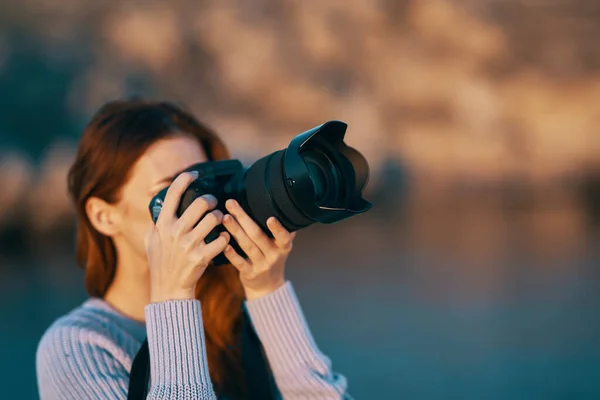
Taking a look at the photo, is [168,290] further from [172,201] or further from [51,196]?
[51,196]

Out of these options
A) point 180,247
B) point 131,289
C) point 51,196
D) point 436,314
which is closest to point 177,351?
point 180,247

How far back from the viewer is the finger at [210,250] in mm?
759

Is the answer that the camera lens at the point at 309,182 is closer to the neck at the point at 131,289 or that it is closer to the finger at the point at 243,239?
the finger at the point at 243,239

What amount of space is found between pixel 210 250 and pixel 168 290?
7 centimetres

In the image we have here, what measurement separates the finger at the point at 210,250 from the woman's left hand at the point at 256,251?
28 mm

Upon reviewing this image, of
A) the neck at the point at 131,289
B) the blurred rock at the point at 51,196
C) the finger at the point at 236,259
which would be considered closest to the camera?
the finger at the point at 236,259

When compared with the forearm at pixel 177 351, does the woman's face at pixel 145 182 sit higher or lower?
higher

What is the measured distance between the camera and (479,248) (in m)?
5.54

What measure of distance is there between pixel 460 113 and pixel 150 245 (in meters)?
8.30

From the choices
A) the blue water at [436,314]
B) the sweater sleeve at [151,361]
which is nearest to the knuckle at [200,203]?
the sweater sleeve at [151,361]

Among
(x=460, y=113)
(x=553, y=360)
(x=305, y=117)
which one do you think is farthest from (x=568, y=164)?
(x=553, y=360)

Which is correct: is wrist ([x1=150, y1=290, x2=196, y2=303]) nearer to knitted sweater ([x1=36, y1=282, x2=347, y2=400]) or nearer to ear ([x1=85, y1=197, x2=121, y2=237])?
knitted sweater ([x1=36, y1=282, x2=347, y2=400])

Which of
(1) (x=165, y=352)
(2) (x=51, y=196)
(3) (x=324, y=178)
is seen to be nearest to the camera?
(1) (x=165, y=352)

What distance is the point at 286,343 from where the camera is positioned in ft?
2.90
